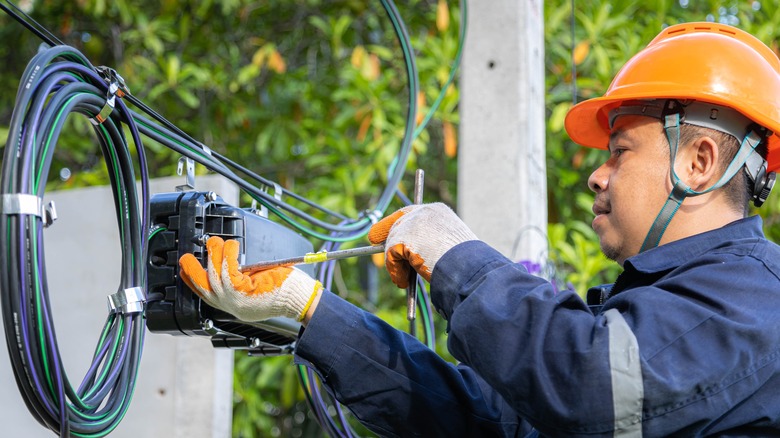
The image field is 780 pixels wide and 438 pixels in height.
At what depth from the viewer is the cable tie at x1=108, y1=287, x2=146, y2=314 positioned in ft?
4.66

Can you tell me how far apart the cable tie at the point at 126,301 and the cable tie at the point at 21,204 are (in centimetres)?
34

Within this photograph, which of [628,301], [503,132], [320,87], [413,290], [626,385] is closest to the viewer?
[626,385]

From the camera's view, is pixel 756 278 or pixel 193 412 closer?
pixel 756 278

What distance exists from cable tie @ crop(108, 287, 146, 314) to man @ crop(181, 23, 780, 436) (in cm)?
8

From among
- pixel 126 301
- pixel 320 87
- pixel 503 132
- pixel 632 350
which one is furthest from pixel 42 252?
pixel 320 87

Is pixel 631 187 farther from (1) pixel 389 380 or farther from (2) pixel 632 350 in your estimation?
(1) pixel 389 380

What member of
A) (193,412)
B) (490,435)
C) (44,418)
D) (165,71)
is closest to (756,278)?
(490,435)

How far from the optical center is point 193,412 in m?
2.88

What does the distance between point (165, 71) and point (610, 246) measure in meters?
3.29

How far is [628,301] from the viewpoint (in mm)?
1295

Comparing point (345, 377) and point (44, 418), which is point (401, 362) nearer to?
point (345, 377)

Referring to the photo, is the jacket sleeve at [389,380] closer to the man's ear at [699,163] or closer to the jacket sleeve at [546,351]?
the jacket sleeve at [546,351]

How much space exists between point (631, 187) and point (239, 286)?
66cm

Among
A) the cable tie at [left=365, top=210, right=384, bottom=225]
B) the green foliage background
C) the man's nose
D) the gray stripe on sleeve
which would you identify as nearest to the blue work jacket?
the gray stripe on sleeve
